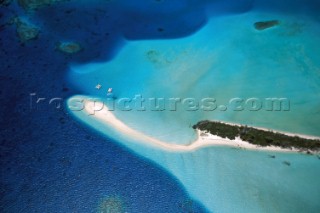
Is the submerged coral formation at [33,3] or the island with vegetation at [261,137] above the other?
the submerged coral formation at [33,3]

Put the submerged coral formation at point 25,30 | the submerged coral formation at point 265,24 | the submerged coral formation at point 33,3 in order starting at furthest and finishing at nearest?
1. the submerged coral formation at point 33,3
2. the submerged coral formation at point 265,24
3. the submerged coral formation at point 25,30

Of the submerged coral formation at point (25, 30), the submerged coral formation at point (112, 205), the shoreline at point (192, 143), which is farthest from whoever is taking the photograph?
the submerged coral formation at point (25, 30)

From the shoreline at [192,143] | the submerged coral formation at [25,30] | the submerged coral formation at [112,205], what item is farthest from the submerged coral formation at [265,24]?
the submerged coral formation at [25,30]

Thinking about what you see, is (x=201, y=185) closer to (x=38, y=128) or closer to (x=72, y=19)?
(x=38, y=128)

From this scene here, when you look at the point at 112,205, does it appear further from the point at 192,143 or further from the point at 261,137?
the point at 261,137

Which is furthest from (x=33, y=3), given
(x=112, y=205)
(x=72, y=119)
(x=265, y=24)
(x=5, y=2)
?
(x=112, y=205)

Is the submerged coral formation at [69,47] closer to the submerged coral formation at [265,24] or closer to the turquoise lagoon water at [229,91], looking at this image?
the turquoise lagoon water at [229,91]
